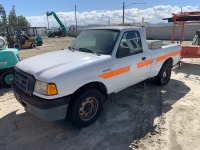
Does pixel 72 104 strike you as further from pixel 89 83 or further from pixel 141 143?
pixel 141 143

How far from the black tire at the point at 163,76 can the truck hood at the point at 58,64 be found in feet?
8.48

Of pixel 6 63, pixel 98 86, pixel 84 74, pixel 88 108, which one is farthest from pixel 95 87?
pixel 6 63

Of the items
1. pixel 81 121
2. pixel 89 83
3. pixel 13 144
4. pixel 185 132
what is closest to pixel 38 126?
pixel 13 144

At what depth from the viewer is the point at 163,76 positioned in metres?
6.39

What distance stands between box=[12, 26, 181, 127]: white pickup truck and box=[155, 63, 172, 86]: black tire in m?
0.81

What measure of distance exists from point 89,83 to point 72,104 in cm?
53

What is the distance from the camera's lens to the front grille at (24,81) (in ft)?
11.8

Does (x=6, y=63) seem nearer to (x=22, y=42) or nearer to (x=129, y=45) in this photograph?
(x=129, y=45)

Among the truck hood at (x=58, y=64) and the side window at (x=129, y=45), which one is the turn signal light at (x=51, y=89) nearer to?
the truck hood at (x=58, y=64)

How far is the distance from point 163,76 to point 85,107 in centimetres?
330

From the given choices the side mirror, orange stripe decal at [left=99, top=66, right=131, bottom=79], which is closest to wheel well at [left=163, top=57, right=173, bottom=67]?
orange stripe decal at [left=99, top=66, right=131, bottom=79]

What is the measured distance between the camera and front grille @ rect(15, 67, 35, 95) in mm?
3592

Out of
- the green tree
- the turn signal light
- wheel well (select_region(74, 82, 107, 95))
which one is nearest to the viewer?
the turn signal light

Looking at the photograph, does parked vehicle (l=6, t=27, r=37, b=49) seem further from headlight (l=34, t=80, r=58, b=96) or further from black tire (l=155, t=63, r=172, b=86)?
headlight (l=34, t=80, r=58, b=96)
